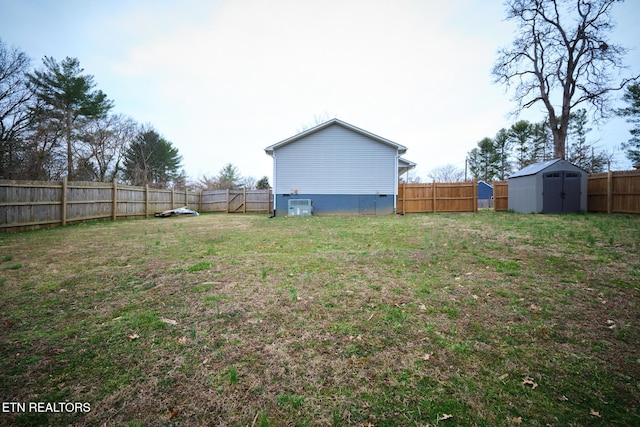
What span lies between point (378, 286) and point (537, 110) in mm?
24130

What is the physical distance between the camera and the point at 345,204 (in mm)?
15688

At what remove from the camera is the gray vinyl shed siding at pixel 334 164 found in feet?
51.3

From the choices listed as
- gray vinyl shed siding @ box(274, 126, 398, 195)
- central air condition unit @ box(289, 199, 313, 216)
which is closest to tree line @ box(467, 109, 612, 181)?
gray vinyl shed siding @ box(274, 126, 398, 195)

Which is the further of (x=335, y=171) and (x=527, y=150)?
(x=527, y=150)

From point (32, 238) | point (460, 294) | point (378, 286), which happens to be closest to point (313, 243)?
point (378, 286)

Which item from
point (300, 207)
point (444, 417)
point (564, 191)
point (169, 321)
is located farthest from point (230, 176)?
point (444, 417)

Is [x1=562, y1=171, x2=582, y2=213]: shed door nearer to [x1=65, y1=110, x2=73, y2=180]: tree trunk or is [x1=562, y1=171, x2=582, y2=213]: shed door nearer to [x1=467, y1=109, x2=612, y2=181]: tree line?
[x1=467, y1=109, x2=612, y2=181]: tree line

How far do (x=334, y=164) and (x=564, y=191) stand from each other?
11965 millimetres

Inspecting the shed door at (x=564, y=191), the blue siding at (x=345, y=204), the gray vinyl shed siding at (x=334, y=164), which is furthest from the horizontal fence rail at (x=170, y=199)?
the gray vinyl shed siding at (x=334, y=164)

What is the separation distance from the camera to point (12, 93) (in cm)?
1602

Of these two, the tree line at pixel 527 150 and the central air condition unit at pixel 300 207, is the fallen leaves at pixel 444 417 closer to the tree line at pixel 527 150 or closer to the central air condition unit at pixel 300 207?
the central air condition unit at pixel 300 207

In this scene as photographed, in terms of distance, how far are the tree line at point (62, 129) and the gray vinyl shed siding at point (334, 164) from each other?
53.4 feet

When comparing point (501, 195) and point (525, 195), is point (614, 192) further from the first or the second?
point (501, 195)

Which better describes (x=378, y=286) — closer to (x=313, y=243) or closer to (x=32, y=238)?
(x=313, y=243)
